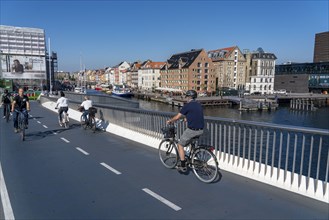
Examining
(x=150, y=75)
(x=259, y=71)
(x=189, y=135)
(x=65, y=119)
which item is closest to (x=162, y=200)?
(x=189, y=135)

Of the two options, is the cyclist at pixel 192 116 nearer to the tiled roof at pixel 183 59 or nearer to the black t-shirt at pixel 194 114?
the black t-shirt at pixel 194 114

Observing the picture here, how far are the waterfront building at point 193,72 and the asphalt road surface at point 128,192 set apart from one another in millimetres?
83478

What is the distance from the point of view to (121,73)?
159m

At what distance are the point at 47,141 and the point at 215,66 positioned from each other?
312 ft

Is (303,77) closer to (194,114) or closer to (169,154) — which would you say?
(169,154)

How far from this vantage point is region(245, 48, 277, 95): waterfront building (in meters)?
101

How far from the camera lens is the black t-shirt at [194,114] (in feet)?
17.5

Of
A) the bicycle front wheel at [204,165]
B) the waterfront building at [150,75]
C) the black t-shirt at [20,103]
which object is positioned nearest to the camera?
the bicycle front wheel at [204,165]

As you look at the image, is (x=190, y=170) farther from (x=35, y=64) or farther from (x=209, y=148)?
(x=35, y=64)

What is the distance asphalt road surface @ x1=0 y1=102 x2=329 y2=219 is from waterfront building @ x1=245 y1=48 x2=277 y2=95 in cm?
10157

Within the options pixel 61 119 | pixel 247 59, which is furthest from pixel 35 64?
pixel 61 119

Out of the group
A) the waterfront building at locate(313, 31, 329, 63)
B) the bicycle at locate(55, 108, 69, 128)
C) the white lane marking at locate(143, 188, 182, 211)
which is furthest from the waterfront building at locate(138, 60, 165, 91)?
the white lane marking at locate(143, 188, 182, 211)

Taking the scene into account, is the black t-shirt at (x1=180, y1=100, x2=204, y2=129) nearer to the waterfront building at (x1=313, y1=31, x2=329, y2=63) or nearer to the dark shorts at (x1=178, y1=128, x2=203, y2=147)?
the dark shorts at (x1=178, y1=128, x2=203, y2=147)

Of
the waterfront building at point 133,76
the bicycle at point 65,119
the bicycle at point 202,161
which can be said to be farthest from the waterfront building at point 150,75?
the bicycle at point 202,161
